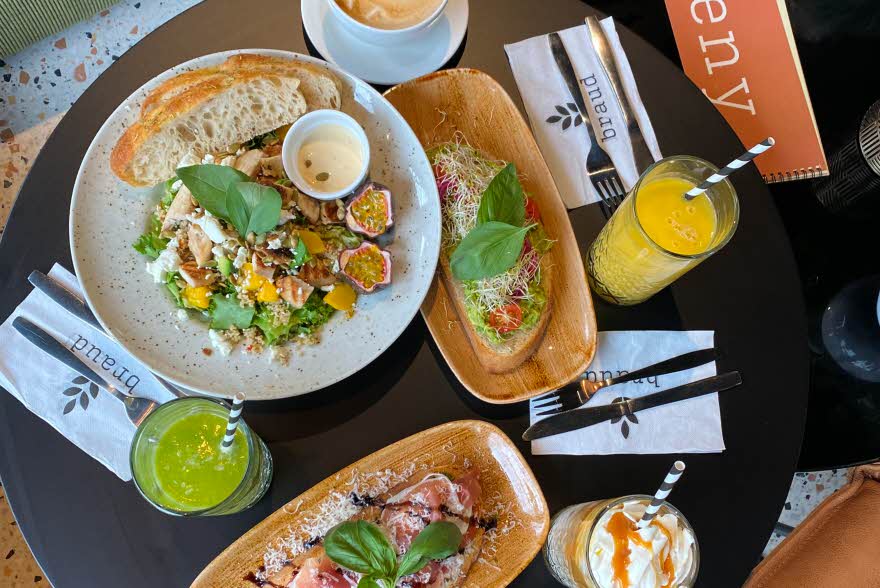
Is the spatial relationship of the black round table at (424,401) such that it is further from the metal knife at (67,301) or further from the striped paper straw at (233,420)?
the striped paper straw at (233,420)

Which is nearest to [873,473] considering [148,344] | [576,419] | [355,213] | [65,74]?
[576,419]

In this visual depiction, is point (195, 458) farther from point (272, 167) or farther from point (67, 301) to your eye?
point (272, 167)

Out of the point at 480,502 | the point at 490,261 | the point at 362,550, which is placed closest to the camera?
the point at 362,550

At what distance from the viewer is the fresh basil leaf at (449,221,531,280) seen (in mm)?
1345

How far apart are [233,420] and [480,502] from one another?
1.99 ft

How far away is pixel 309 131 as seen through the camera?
1527 mm

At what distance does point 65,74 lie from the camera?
219 centimetres

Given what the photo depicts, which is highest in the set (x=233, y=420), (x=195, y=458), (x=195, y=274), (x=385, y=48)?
(x=385, y=48)

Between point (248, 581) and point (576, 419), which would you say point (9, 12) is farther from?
point (576, 419)

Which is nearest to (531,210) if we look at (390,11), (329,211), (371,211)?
(371,211)

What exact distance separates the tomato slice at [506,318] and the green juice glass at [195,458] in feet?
1.98

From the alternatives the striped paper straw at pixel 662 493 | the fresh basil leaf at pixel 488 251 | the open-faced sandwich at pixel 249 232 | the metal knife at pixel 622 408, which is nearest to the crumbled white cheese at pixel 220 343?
the open-faced sandwich at pixel 249 232

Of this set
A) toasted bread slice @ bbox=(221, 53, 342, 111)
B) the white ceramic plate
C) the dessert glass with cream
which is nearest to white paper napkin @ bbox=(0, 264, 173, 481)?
the white ceramic plate

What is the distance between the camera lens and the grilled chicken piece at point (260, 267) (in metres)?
1.47
